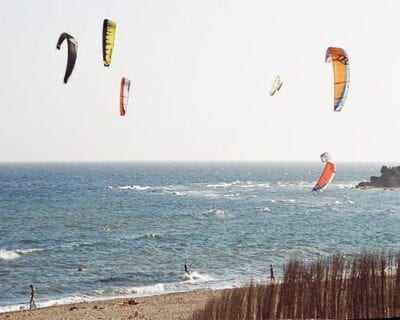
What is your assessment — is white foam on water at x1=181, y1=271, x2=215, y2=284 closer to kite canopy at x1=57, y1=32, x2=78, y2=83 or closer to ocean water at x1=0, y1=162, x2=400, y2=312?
ocean water at x1=0, y1=162, x2=400, y2=312

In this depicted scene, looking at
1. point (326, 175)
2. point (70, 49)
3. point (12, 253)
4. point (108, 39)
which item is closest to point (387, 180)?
point (12, 253)

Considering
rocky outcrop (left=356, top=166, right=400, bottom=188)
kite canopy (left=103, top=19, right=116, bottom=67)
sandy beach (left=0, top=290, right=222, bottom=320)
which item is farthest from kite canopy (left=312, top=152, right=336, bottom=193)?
rocky outcrop (left=356, top=166, right=400, bottom=188)

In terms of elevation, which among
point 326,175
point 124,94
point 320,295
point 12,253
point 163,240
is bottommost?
point 12,253

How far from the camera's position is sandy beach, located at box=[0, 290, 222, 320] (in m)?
20.5

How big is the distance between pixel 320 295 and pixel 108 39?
315 inches

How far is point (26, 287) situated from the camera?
1182 inches

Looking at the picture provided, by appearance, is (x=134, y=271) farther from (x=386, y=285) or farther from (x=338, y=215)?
(x=338, y=215)

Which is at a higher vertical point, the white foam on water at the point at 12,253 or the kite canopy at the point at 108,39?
the kite canopy at the point at 108,39

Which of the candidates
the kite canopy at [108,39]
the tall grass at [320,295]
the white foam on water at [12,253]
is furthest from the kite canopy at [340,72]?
the white foam on water at [12,253]

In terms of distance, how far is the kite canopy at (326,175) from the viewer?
12.8 metres

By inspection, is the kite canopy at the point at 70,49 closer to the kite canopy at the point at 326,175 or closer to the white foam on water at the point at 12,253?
the kite canopy at the point at 326,175

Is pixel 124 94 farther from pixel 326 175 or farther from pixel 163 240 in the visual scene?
pixel 163 240

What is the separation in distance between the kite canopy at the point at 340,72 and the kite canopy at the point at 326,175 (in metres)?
1.74

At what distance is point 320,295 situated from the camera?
34.6 ft
